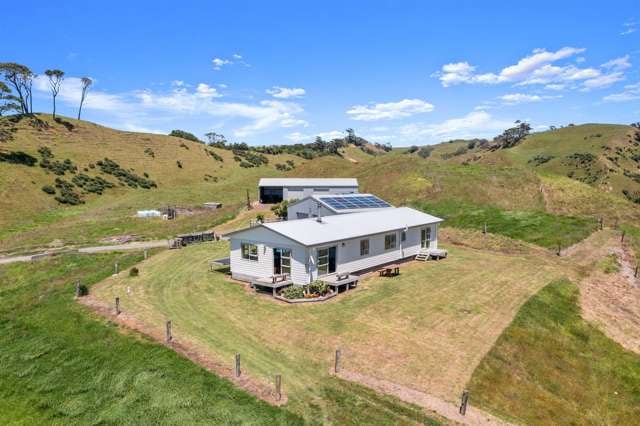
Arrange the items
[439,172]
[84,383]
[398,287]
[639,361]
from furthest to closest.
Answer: [439,172] < [398,287] < [639,361] < [84,383]

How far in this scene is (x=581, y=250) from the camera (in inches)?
1332

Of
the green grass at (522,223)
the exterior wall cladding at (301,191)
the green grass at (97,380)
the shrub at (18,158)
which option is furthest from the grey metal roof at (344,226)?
the shrub at (18,158)

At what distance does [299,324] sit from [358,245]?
32.9ft

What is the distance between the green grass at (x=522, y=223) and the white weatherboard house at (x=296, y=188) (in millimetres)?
15251

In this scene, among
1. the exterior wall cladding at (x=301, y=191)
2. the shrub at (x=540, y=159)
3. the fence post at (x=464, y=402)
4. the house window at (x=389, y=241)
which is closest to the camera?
the fence post at (x=464, y=402)

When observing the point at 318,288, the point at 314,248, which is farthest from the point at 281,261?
the point at 318,288

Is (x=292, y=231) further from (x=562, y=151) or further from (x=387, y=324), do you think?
(x=562, y=151)

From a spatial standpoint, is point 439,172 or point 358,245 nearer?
point 358,245

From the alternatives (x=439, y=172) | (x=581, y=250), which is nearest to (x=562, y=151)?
(x=439, y=172)

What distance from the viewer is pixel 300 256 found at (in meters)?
23.9

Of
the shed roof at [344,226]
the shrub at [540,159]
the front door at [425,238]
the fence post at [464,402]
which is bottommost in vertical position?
the fence post at [464,402]

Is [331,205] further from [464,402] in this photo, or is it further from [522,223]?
[464,402]

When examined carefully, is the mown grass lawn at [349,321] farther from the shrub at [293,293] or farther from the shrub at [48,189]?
the shrub at [48,189]

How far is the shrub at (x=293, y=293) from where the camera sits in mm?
22547
